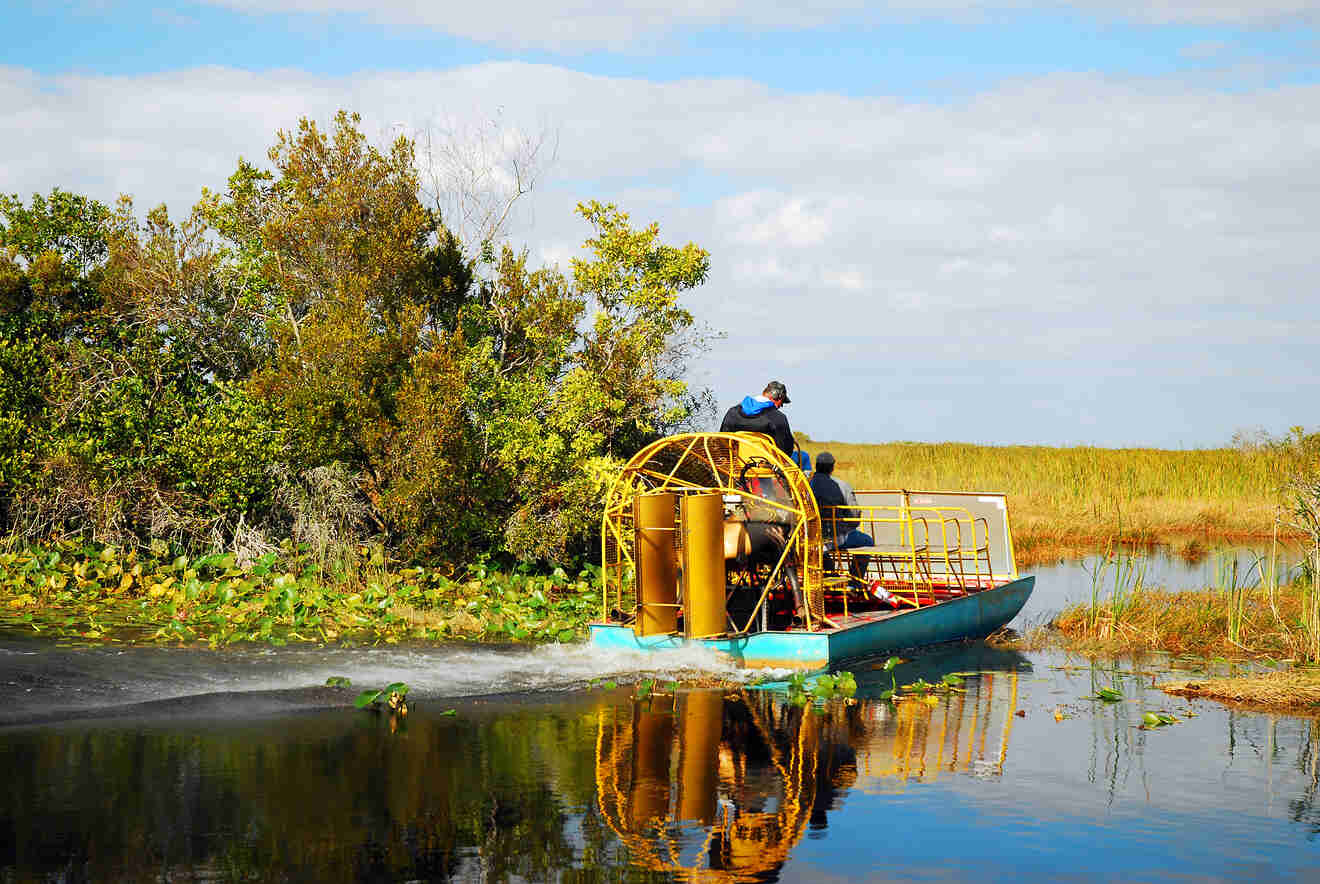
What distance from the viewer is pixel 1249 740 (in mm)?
9992

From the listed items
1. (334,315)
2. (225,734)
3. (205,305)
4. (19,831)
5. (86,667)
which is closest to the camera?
(19,831)

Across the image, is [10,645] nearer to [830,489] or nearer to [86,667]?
[86,667]

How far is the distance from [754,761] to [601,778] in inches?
46.7

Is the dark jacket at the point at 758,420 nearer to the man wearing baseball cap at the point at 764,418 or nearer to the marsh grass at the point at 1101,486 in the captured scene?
the man wearing baseball cap at the point at 764,418

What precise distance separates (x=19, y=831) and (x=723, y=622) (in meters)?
6.28

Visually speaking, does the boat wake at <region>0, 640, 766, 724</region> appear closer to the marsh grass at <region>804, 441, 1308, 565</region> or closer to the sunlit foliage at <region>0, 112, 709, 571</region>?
the sunlit foliage at <region>0, 112, 709, 571</region>

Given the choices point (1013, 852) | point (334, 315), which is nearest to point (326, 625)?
point (334, 315)

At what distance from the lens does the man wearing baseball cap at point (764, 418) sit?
1302 cm

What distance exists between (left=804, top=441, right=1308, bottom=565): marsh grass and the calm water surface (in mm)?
A: 13617

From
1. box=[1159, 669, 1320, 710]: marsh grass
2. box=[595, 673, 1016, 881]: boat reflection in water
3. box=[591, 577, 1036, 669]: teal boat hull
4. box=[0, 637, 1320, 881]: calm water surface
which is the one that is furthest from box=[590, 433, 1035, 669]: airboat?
box=[1159, 669, 1320, 710]: marsh grass

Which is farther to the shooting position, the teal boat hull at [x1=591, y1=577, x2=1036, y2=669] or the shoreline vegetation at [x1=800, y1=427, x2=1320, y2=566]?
the shoreline vegetation at [x1=800, y1=427, x2=1320, y2=566]

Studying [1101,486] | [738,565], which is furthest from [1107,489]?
[738,565]

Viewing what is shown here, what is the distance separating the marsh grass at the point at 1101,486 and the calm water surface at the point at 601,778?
13617 millimetres

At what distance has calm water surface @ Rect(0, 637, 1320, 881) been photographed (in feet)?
22.3
